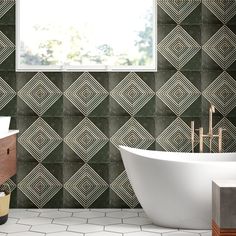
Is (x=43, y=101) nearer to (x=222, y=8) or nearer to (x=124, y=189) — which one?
(x=124, y=189)

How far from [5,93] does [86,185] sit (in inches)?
47.8

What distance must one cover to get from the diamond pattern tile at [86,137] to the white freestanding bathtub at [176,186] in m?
0.71

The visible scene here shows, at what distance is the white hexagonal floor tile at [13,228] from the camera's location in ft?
12.7

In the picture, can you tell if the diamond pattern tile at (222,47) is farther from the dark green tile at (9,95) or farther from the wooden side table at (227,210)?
the dark green tile at (9,95)

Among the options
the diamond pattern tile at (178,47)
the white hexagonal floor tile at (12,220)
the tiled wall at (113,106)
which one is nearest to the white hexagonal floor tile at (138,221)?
the tiled wall at (113,106)

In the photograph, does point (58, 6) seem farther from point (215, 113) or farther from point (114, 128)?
point (215, 113)

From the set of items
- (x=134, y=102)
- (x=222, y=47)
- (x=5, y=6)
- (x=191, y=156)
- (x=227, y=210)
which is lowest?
(x=227, y=210)

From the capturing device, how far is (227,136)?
15.5 ft

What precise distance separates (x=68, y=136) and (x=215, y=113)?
4.84 feet

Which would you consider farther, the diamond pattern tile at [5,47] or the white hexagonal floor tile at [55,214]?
the diamond pattern tile at [5,47]

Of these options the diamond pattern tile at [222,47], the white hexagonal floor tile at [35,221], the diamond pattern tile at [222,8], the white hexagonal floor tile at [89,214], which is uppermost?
the diamond pattern tile at [222,8]

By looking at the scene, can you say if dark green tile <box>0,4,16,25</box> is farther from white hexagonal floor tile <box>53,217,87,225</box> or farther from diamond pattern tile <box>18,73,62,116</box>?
white hexagonal floor tile <box>53,217,87,225</box>

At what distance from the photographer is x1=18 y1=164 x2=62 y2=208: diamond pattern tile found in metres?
4.70

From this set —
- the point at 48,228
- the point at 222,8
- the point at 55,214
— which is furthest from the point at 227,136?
the point at 48,228
